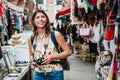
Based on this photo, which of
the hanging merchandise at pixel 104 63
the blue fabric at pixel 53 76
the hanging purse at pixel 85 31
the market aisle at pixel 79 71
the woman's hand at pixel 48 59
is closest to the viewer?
the woman's hand at pixel 48 59

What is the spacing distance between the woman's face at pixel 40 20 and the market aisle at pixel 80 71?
487cm

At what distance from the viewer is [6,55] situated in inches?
231

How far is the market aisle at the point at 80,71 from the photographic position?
8675 millimetres

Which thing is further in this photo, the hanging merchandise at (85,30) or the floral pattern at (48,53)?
the hanging merchandise at (85,30)

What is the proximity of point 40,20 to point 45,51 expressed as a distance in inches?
14.9

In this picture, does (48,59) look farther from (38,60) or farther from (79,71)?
(79,71)

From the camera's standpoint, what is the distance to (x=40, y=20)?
372 cm

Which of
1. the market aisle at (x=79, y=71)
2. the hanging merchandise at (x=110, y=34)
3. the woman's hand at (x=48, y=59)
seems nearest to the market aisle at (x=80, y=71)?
the market aisle at (x=79, y=71)

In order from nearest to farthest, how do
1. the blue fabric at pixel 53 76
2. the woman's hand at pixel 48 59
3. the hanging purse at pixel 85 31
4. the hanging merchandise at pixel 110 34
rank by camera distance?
the woman's hand at pixel 48 59 → the blue fabric at pixel 53 76 → the hanging merchandise at pixel 110 34 → the hanging purse at pixel 85 31

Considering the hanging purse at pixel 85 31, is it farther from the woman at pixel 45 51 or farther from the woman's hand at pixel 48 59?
the woman's hand at pixel 48 59

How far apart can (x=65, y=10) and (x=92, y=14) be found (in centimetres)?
339

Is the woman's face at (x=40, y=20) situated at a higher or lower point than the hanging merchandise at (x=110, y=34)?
higher

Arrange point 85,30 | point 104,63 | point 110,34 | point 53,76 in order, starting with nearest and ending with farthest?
point 53,76, point 110,34, point 104,63, point 85,30

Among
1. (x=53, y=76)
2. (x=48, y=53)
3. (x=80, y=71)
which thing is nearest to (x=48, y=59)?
(x=48, y=53)
